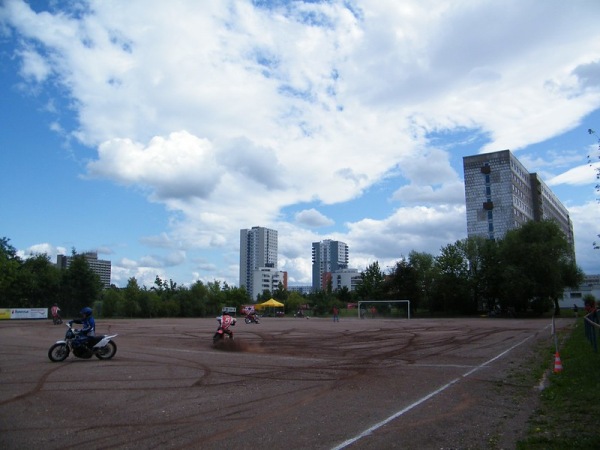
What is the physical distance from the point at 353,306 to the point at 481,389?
230ft

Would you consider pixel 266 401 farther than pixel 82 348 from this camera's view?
No

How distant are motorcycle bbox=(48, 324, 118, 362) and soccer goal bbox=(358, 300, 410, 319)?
46134 millimetres

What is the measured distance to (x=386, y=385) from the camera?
10.2 meters

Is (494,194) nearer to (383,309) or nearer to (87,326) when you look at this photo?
(383,309)

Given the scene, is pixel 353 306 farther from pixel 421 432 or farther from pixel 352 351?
pixel 421 432

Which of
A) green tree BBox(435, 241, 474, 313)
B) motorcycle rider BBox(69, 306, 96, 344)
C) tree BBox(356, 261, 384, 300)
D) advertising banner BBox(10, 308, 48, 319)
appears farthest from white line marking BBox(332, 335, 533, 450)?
tree BBox(356, 261, 384, 300)

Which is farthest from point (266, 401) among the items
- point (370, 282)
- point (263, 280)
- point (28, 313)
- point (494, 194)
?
point (263, 280)

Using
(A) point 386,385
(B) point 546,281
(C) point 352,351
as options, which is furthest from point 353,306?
(A) point 386,385

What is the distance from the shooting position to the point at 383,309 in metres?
58.4

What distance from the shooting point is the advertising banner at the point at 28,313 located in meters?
56.1

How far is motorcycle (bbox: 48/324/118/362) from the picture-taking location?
14.4 meters

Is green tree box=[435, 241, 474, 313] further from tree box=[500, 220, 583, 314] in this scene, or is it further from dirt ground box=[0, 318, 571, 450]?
dirt ground box=[0, 318, 571, 450]

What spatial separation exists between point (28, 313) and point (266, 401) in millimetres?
58813

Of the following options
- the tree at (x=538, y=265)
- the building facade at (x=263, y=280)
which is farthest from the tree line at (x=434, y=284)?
the building facade at (x=263, y=280)
